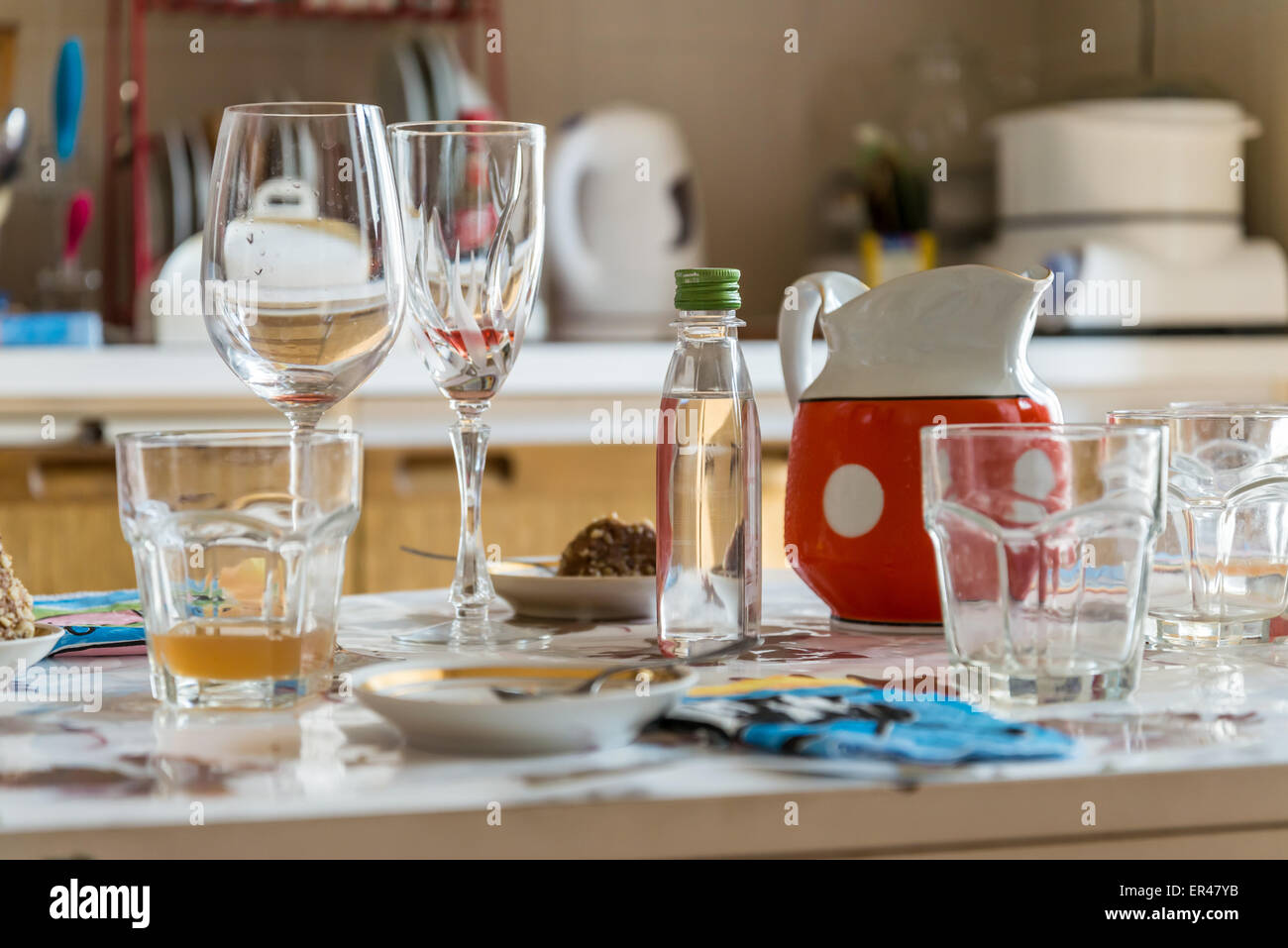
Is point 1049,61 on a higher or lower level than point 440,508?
higher

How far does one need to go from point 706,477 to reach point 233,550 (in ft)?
0.74

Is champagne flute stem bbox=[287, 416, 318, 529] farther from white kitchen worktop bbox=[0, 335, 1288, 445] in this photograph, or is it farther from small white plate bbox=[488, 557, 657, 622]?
white kitchen worktop bbox=[0, 335, 1288, 445]

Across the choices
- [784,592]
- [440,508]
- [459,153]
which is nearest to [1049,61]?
[440,508]

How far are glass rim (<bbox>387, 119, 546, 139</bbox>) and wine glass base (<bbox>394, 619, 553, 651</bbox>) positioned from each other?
0.81 ft

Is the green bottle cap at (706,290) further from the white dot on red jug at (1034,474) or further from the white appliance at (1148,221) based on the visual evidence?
the white appliance at (1148,221)

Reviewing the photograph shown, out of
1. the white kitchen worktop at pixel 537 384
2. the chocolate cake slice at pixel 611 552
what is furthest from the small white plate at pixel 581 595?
the white kitchen worktop at pixel 537 384

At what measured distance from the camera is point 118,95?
2.32 m

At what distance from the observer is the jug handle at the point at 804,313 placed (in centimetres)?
83

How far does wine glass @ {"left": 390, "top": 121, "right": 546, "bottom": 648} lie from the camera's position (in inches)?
Result: 29.6

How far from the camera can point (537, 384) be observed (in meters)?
2.06

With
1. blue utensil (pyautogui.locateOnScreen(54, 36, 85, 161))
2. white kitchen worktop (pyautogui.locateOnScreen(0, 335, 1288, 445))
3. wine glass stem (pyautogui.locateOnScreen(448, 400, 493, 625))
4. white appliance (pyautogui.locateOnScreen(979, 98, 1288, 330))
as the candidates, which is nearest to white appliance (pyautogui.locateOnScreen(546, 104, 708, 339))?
white kitchen worktop (pyautogui.locateOnScreen(0, 335, 1288, 445))

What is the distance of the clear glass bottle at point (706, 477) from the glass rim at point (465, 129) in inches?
5.1
